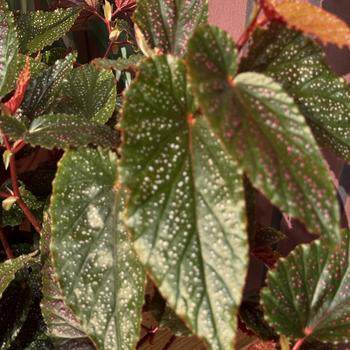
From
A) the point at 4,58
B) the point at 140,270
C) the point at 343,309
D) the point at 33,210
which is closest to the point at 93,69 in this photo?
the point at 4,58

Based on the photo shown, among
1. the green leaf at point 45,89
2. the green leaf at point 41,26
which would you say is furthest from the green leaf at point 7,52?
the green leaf at point 41,26

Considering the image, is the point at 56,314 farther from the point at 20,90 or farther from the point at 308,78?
the point at 308,78

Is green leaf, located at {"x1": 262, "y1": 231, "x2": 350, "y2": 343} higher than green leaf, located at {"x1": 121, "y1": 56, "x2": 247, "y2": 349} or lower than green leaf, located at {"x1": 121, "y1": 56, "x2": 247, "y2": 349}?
lower

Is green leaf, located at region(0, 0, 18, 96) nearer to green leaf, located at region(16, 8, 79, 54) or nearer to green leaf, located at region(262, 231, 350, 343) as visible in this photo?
green leaf, located at region(16, 8, 79, 54)

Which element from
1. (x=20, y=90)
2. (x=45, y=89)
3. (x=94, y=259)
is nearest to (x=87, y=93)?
(x=45, y=89)

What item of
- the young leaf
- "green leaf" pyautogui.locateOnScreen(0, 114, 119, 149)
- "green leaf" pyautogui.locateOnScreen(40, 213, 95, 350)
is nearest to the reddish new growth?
"green leaf" pyautogui.locateOnScreen(0, 114, 119, 149)
